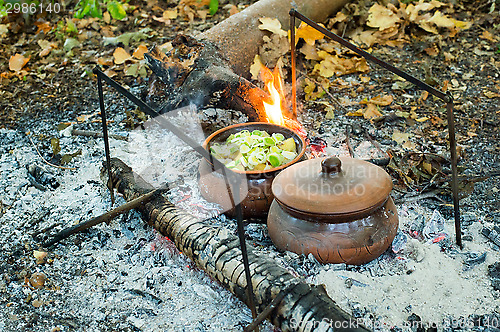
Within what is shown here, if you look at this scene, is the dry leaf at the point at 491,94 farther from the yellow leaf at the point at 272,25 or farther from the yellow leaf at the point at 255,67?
the yellow leaf at the point at 255,67

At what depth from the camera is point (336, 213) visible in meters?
2.77

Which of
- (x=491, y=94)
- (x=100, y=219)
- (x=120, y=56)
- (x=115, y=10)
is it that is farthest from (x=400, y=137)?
(x=115, y=10)

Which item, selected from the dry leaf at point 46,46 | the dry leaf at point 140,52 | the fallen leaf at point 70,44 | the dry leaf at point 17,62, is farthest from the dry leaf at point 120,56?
the dry leaf at point 17,62

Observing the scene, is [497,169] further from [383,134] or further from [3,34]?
[3,34]

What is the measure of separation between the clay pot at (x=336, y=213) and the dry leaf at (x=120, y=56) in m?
3.86

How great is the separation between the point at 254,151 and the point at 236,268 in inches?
39.9

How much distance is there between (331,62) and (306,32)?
50 centimetres

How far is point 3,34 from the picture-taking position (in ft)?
22.9

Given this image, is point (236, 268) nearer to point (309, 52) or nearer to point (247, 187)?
point (247, 187)

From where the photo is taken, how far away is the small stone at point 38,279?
316 centimetres

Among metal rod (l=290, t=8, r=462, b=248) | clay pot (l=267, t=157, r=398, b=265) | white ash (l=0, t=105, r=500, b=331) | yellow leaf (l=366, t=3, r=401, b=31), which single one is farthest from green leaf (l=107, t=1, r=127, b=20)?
clay pot (l=267, t=157, r=398, b=265)

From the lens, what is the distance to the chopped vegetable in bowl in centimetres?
348

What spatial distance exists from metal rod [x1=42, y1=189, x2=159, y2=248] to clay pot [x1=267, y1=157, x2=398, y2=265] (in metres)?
1.07

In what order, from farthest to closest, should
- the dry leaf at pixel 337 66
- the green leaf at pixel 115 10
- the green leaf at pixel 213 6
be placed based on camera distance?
the green leaf at pixel 213 6 < the green leaf at pixel 115 10 < the dry leaf at pixel 337 66
